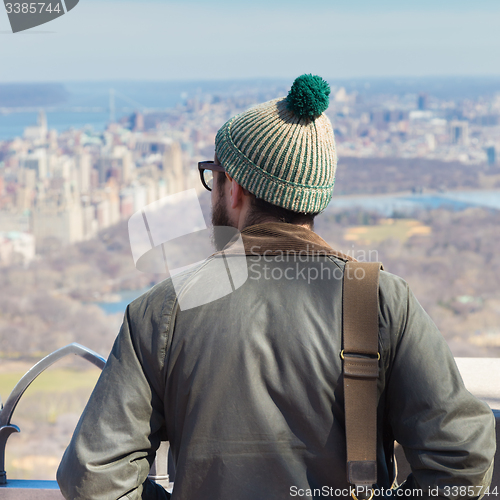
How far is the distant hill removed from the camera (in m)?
76.1

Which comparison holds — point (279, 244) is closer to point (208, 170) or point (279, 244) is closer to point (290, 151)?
point (290, 151)

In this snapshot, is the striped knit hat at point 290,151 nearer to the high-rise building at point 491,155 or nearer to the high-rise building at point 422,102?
the high-rise building at point 491,155

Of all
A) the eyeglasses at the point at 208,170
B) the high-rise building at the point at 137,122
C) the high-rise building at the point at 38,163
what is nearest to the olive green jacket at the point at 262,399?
the eyeglasses at the point at 208,170

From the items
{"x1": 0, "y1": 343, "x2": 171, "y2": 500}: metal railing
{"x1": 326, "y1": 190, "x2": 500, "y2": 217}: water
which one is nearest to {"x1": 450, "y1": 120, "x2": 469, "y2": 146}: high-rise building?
{"x1": 326, "y1": 190, "x2": 500, "y2": 217}: water

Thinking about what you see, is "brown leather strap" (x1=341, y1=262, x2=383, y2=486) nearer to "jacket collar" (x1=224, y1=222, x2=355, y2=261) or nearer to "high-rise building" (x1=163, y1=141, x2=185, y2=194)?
"jacket collar" (x1=224, y1=222, x2=355, y2=261)

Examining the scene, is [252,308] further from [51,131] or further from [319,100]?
[51,131]

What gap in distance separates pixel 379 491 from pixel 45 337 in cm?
5318

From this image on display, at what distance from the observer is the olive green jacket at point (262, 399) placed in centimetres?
117

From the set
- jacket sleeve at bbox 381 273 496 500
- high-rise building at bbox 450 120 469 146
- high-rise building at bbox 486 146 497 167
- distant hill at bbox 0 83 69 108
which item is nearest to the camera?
jacket sleeve at bbox 381 273 496 500

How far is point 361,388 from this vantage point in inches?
45.9

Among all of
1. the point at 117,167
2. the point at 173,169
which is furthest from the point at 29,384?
the point at 117,167

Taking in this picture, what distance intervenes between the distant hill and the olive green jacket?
81.8 meters

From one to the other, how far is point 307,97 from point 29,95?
8329 centimetres

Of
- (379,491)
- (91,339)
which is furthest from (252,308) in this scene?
(91,339)
